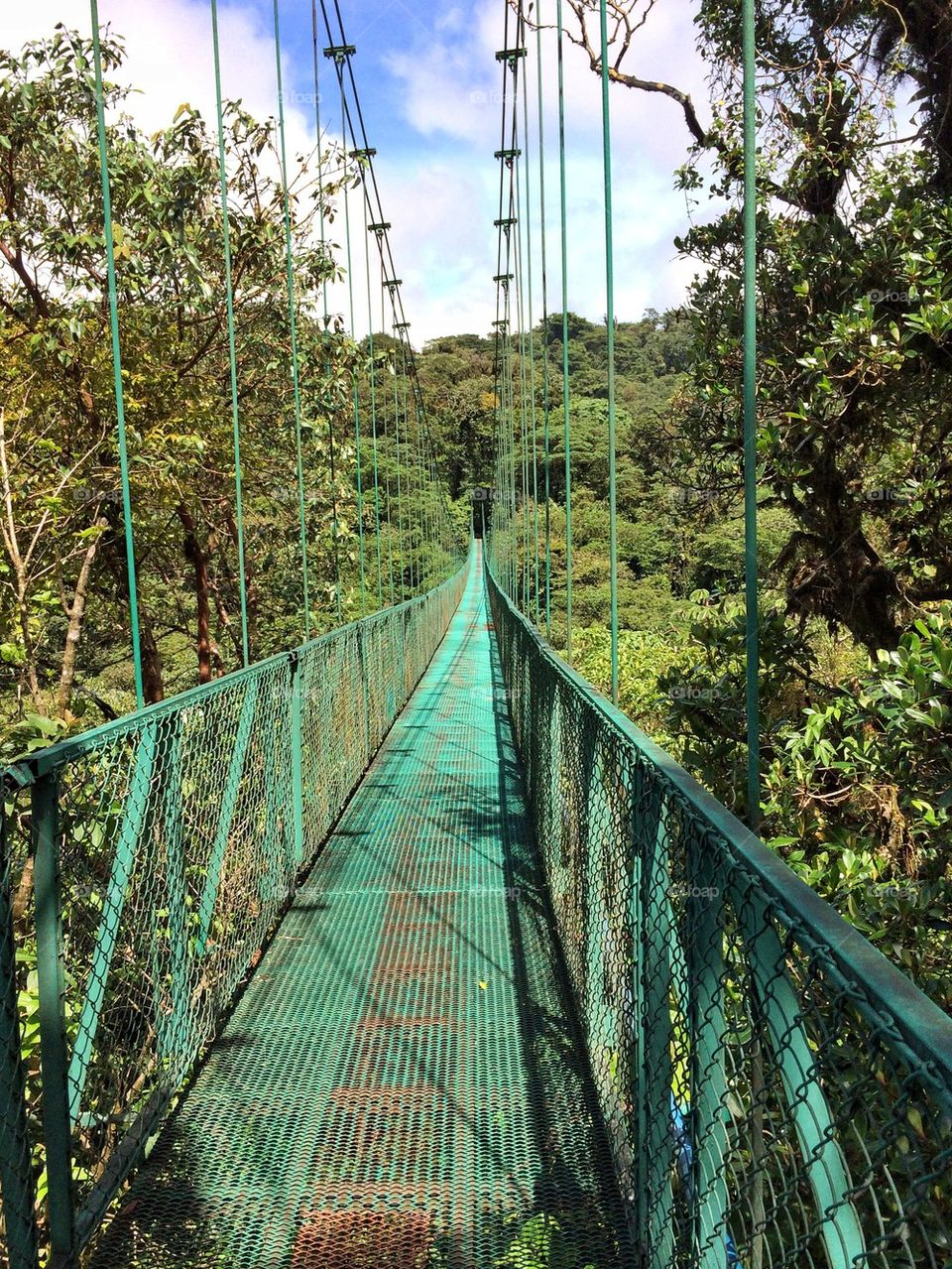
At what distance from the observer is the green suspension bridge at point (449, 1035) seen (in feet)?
2.95

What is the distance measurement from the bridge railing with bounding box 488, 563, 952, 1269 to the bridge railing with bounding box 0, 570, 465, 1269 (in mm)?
885

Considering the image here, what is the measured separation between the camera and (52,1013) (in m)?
1.41

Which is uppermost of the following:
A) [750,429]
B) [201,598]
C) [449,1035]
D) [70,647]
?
[750,429]

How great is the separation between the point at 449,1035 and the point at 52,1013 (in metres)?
1.12

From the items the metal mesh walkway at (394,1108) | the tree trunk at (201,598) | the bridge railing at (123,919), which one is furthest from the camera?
the tree trunk at (201,598)

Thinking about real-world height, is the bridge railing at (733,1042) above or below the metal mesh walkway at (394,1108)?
above

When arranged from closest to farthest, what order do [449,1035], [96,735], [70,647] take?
[96,735] < [449,1035] < [70,647]

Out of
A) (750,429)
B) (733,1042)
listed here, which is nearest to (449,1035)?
(733,1042)

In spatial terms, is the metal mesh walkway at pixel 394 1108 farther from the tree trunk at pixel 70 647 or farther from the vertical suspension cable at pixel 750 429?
the tree trunk at pixel 70 647

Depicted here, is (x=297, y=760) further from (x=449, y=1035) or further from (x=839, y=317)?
(x=839, y=317)

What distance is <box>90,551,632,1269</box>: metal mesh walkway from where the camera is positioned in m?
1.59

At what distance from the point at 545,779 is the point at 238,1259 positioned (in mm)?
2127

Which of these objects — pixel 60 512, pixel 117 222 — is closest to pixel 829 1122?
pixel 60 512

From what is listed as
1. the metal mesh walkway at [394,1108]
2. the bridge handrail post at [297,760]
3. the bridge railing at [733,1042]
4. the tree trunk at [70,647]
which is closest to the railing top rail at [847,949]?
the bridge railing at [733,1042]
